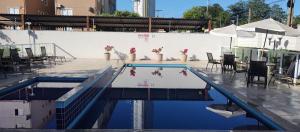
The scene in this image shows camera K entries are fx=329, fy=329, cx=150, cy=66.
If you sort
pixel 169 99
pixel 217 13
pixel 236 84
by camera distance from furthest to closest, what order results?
1. pixel 217 13
2. pixel 236 84
3. pixel 169 99

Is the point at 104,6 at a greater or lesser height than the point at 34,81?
greater

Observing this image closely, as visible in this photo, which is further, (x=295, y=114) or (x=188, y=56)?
(x=188, y=56)

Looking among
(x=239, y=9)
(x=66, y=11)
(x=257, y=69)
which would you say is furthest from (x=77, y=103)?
(x=239, y=9)

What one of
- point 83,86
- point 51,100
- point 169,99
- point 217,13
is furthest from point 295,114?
point 217,13

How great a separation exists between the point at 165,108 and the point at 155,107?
255mm

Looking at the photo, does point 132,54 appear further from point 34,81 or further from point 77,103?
point 77,103

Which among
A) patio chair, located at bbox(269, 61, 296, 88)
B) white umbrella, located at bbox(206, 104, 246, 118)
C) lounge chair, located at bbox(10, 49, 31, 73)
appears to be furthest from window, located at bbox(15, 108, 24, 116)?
patio chair, located at bbox(269, 61, 296, 88)

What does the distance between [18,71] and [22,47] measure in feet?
22.6

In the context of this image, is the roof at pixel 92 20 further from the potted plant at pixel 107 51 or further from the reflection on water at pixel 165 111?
the reflection on water at pixel 165 111

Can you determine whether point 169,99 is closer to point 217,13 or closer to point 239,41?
point 239,41

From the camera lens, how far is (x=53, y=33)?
62.8 feet

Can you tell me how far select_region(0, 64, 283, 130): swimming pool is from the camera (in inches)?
250

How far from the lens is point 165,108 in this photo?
7.99 m

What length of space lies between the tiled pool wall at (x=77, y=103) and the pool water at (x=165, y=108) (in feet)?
0.68
